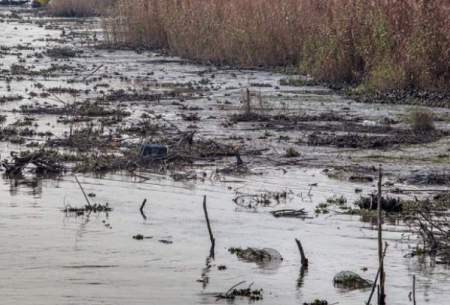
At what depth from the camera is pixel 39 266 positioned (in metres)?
10.6

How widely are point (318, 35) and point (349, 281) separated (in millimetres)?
18581

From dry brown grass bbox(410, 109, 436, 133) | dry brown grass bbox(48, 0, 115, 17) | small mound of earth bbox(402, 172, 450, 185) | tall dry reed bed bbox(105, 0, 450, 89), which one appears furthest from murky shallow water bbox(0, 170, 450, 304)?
dry brown grass bbox(48, 0, 115, 17)

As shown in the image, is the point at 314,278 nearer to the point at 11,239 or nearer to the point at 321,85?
the point at 11,239

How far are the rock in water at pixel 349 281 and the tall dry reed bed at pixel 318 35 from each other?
45.6 feet

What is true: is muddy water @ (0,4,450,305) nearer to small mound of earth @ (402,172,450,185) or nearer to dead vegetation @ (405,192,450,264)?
dead vegetation @ (405,192,450,264)

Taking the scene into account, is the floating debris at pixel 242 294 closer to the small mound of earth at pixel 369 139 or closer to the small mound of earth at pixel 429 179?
the small mound of earth at pixel 429 179

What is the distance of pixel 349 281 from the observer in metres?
10.1

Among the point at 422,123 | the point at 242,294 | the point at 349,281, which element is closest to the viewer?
the point at 242,294

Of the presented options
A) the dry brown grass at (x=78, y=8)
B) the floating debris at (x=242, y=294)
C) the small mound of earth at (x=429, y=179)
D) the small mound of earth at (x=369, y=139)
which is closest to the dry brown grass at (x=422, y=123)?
the small mound of earth at (x=369, y=139)

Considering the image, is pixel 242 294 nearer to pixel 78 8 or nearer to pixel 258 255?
pixel 258 255

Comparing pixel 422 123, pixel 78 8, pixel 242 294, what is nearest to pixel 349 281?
pixel 242 294

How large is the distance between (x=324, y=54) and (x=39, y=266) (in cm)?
1740

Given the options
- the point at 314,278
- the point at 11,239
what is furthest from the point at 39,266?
the point at 314,278

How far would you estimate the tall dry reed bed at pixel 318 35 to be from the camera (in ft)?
79.2
